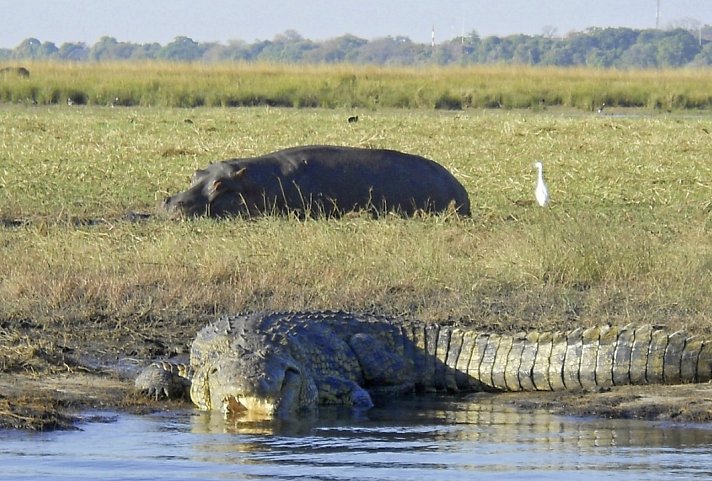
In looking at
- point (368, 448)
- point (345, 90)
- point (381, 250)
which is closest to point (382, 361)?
point (368, 448)

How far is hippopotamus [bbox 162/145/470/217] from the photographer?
12312 mm

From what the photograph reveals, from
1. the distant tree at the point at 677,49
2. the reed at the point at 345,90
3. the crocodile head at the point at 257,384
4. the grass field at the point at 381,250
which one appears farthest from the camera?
the distant tree at the point at 677,49

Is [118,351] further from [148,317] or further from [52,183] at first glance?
[52,183]

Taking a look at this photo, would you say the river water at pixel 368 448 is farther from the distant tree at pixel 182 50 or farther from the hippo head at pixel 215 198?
the distant tree at pixel 182 50

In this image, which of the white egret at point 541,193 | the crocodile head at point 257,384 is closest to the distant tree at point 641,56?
the white egret at point 541,193

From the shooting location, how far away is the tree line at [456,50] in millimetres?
128250

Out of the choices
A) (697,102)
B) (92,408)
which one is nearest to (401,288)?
(92,408)

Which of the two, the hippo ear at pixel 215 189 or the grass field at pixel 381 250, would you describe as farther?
the hippo ear at pixel 215 189

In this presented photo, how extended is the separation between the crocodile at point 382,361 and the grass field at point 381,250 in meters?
1.13

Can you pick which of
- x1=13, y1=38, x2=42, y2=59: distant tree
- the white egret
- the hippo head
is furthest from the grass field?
x1=13, y1=38, x2=42, y2=59: distant tree

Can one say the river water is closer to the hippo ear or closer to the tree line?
the hippo ear

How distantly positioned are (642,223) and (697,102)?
2137 centimetres

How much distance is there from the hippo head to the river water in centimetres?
564

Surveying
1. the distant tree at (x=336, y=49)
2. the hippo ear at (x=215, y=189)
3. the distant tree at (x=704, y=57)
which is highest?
the distant tree at (x=336, y=49)
